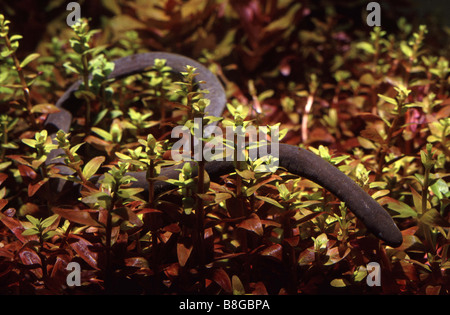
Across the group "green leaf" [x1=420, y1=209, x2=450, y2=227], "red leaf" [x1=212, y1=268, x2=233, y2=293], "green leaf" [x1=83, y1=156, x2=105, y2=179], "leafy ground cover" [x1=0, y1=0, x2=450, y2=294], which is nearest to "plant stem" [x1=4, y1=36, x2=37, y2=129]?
"leafy ground cover" [x1=0, y1=0, x2=450, y2=294]

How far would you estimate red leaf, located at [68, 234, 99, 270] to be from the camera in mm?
1079

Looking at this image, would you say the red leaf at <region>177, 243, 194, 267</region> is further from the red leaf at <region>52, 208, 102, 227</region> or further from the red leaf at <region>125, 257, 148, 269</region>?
the red leaf at <region>52, 208, 102, 227</region>

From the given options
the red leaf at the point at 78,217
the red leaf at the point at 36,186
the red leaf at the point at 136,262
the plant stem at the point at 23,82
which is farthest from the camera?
the plant stem at the point at 23,82

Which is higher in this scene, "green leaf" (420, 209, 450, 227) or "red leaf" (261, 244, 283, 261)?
"green leaf" (420, 209, 450, 227)

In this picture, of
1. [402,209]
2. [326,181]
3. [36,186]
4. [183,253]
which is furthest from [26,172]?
[402,209]

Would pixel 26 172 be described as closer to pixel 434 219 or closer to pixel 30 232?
pixel 30 232

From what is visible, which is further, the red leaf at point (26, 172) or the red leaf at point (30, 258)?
the red leaf at point (26, 172)

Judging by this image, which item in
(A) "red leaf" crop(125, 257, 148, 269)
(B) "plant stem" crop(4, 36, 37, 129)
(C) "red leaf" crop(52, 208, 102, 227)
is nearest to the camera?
(C) "red leaf" crop(52, 208, 102, 227)

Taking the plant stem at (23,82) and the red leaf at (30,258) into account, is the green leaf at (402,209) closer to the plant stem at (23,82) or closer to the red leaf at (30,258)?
the red leaf at (30,258)

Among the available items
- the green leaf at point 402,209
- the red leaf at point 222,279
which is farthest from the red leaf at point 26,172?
the green leaf at point 402,209

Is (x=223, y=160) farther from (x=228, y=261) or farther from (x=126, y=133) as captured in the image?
(x=126, y=133)

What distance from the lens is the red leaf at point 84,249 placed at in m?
1.08

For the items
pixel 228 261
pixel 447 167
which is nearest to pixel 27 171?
pixel 228 261

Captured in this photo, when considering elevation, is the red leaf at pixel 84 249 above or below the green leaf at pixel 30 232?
below
